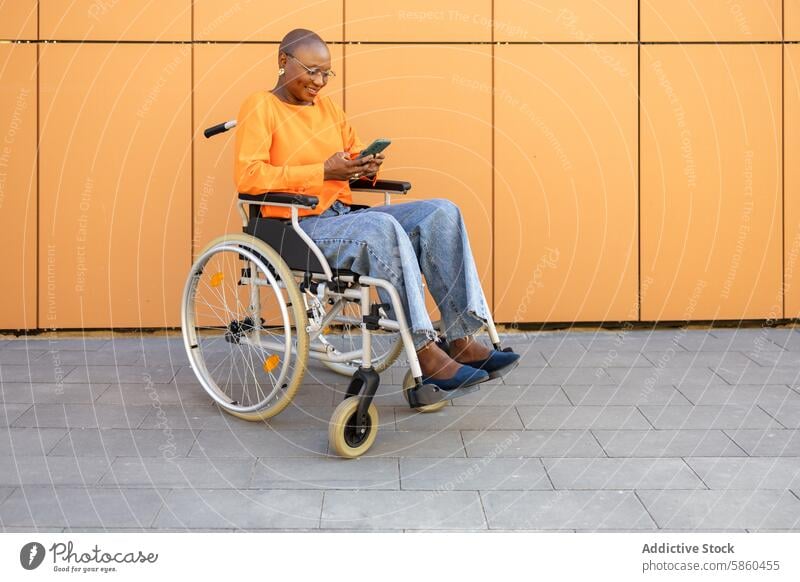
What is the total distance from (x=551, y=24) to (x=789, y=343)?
1931 mm

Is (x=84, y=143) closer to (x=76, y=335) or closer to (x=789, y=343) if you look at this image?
(x=76, y=335)

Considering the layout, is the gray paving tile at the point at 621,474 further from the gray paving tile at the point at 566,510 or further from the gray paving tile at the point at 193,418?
the gray paving tile at the point at 193,418

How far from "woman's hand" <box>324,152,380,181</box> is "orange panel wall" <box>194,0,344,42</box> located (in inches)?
71.8

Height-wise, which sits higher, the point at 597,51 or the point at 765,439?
the point at 597,51

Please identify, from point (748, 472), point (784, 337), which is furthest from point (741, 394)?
point (784, 337)

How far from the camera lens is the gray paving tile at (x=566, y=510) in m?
2.57

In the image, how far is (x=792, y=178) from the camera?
5.19 metres

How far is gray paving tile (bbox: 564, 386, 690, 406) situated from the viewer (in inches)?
150

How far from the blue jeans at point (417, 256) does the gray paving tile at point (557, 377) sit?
0.85 m

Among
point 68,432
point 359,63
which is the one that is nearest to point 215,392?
point 68,432

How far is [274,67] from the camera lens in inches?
200

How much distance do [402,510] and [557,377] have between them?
66.3 inches

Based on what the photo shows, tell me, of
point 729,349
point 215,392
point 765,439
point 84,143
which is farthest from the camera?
point 84,143

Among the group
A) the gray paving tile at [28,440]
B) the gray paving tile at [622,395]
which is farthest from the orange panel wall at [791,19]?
the gray paving tile at [28,440]
